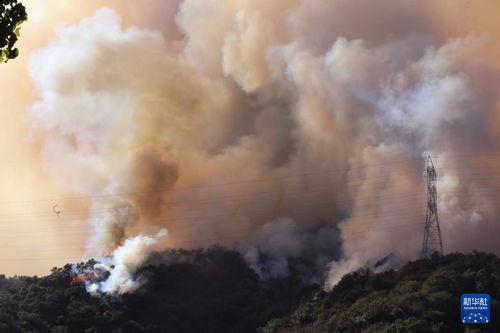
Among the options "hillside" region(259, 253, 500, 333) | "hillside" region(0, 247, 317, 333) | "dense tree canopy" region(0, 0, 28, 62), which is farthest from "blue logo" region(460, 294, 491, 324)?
"dense tree canopy" region(0, 0, 28, 62)

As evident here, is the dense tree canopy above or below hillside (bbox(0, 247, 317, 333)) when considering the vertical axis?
below

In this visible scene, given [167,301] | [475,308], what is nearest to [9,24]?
[475,308]

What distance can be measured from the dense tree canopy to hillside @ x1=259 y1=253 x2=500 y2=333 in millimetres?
68219

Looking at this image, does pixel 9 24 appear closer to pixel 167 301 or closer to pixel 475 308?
pixel 475 308

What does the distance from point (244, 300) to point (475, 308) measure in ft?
146

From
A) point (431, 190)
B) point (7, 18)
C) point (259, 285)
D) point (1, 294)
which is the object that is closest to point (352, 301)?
point (431, 190)

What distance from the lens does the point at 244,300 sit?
123000mm

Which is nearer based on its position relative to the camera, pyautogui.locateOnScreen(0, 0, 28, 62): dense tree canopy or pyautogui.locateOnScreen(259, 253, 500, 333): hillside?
pyautogui.locateOnScreen(0, 0, 28, 62): dense tree canopy

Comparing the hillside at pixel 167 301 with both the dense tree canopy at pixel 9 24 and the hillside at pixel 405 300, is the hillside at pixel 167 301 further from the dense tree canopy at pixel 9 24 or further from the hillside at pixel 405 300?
the dense tree canopy at pixel 9 24

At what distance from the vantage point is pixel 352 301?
103m

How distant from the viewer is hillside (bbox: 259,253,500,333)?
8394 cm

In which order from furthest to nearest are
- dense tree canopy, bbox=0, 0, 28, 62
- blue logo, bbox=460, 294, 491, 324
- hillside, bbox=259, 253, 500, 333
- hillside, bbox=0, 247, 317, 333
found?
1. hillside, bbox=0, 247, 317, 333
2. hillside, bbox=259, 253, 500, 333
3. blue logo, bbox=460, 294, 491, 324
4. dense tree canopy, bbox=0, 0, 28, 62

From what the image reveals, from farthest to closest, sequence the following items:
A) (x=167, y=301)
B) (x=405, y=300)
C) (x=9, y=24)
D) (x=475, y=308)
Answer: (x=167, y=301)
(x=405, y=300)
(x=475, y=308)
(x=9, y=24)

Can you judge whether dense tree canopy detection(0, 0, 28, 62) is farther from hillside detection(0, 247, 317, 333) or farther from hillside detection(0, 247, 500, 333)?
hillside detection(0, 247, 317, 333)
